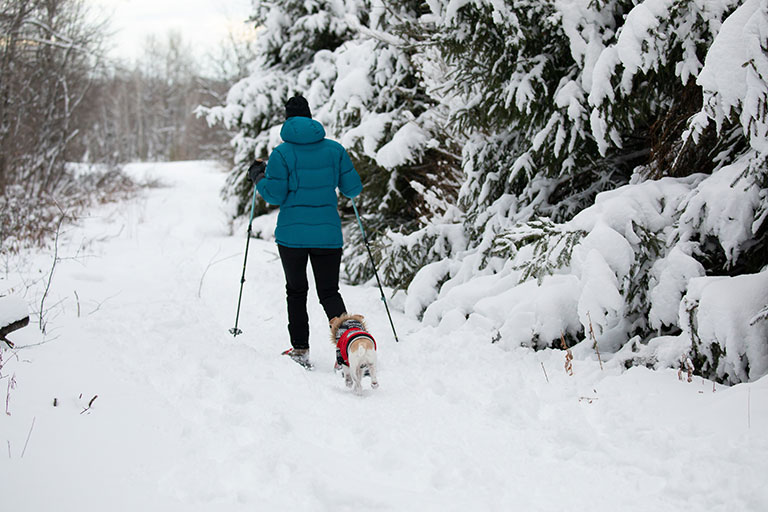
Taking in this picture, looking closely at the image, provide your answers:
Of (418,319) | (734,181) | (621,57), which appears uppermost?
(621,57)

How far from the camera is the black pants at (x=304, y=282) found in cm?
Answer: 449

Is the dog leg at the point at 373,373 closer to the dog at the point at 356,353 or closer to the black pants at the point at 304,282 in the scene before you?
the dog at the point at 356,353

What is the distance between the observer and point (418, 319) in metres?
5.93

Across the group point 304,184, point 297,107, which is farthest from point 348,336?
point 297,107

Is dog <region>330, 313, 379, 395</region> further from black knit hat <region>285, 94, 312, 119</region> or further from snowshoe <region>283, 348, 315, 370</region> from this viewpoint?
black knit hat <region>285, 94, 312, 119</region>

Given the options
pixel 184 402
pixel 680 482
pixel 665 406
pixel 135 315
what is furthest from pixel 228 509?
pixel 135 315

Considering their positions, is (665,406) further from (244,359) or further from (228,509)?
(244,359)

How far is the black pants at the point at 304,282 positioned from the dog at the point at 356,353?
1.55 feet

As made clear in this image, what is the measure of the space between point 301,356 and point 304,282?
0.60 meters

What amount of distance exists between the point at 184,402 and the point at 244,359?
0.93m


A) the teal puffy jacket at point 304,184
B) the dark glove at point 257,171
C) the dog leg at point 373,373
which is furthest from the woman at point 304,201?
the dog leg at point 373,373

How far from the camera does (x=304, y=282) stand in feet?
15.0

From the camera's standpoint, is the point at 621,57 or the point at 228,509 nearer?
the point at 228,509

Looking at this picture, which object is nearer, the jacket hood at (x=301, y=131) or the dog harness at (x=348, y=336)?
the dog harness at (x=348, y=336)
